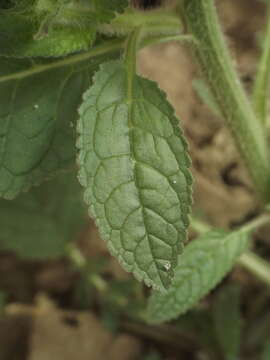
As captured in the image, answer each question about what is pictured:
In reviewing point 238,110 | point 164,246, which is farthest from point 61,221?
point 164,246

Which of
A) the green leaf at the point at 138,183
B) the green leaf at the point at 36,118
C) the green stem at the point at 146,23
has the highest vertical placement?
the green stem at the point at 146,23

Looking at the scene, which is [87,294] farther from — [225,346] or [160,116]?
[160,116]

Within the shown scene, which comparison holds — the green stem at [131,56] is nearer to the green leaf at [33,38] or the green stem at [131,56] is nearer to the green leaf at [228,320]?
the green leaf at [33,38]

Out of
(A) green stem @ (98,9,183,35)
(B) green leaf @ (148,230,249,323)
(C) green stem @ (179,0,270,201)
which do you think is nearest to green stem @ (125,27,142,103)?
(A) green stem @ (98,9,183,35)

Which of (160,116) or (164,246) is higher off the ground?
(160,116)

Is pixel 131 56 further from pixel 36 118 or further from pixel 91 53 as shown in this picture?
pixel 36 118

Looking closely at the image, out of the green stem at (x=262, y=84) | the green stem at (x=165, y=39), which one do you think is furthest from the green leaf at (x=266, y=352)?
the green stem at (x=165, y=39)

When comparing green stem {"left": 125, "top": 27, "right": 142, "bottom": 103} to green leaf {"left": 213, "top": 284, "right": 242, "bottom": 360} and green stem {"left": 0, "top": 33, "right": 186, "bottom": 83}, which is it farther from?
green leaf {"left": 213, "top": 284, "right": 242, "bottom": 360}
